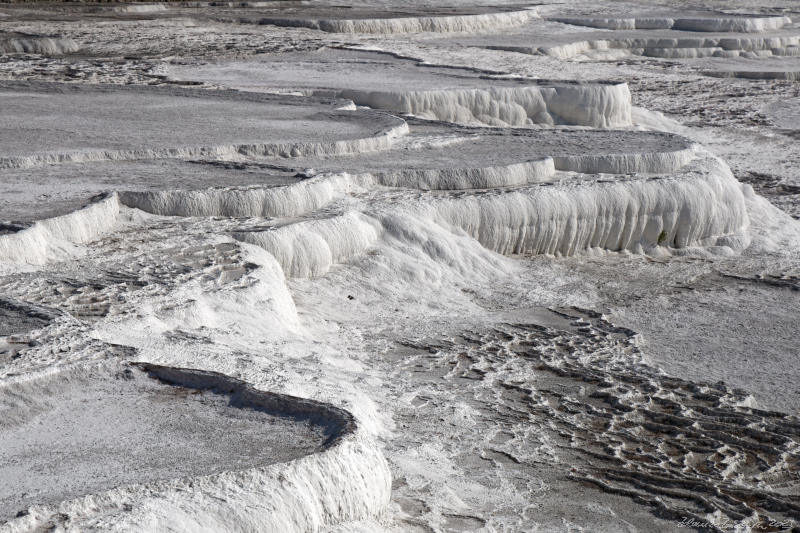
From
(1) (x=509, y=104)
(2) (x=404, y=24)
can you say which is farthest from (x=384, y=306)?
(2) (x=404, y=24)

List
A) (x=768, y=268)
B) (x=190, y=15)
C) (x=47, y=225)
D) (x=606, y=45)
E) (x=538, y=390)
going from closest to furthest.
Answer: (x=538, y=390) → (x=47, y=225) → (x=768, y=268) → (x=606, y=45) → (x=190, y=15)

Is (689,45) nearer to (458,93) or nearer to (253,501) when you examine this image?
(458,93)

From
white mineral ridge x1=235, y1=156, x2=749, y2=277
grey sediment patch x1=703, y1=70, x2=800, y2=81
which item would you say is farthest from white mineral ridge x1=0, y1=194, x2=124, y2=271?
grey sediment patch x1=703, y1=70, x2=800, y2=81

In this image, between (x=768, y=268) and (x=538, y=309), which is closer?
(x=538, y=309)

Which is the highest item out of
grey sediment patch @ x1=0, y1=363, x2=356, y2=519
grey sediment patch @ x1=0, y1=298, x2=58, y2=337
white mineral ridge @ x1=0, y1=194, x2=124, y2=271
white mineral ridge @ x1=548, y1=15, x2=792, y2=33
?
white mineral ridge @ x1=548, y1=15, x2=792, y2=33

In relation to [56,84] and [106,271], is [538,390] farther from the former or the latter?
[56,84]

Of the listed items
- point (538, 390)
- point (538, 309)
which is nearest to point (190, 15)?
point (538, 309)

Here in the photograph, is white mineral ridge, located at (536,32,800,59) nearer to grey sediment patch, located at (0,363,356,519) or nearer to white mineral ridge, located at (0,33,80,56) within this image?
white mineral ridge, located at (0,33,80,56)
